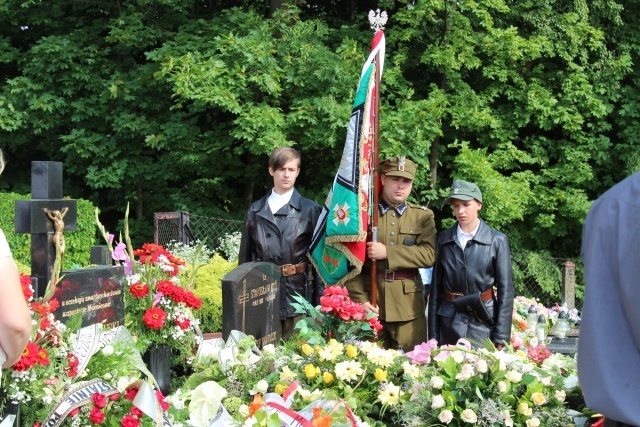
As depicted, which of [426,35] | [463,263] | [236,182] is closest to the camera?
[463,263]

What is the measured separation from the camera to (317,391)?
324 cm

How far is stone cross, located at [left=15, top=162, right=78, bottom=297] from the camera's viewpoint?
432cm

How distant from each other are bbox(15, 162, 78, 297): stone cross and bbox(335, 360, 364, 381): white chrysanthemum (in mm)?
1830

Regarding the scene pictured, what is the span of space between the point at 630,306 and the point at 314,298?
382cm

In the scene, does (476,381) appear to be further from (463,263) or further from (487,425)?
(463,263)

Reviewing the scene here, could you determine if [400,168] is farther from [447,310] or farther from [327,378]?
[327,378]

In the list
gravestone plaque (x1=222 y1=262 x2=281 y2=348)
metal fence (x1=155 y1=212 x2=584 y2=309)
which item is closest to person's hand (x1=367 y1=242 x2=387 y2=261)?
gravestone plaque (x1=222 y1=262 x2=281 y2=348)

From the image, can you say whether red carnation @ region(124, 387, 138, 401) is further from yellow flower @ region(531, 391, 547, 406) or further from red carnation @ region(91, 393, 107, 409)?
yellow flower @ region(531, 391, 547, 406)

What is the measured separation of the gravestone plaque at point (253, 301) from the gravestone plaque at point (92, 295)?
2.11 ft

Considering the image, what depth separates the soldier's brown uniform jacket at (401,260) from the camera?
16.8 feet

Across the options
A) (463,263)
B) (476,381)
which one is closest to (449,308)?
(463,263)

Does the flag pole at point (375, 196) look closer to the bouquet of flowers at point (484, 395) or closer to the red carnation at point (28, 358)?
the bouquet of flowers at point (484, 395)

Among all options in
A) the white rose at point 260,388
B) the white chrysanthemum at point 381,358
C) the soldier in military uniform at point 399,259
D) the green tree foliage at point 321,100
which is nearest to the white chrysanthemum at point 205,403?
the white rose at point 260,388

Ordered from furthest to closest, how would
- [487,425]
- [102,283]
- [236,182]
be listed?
1. [236,182]
2. [102,283]
3. [487,425]
